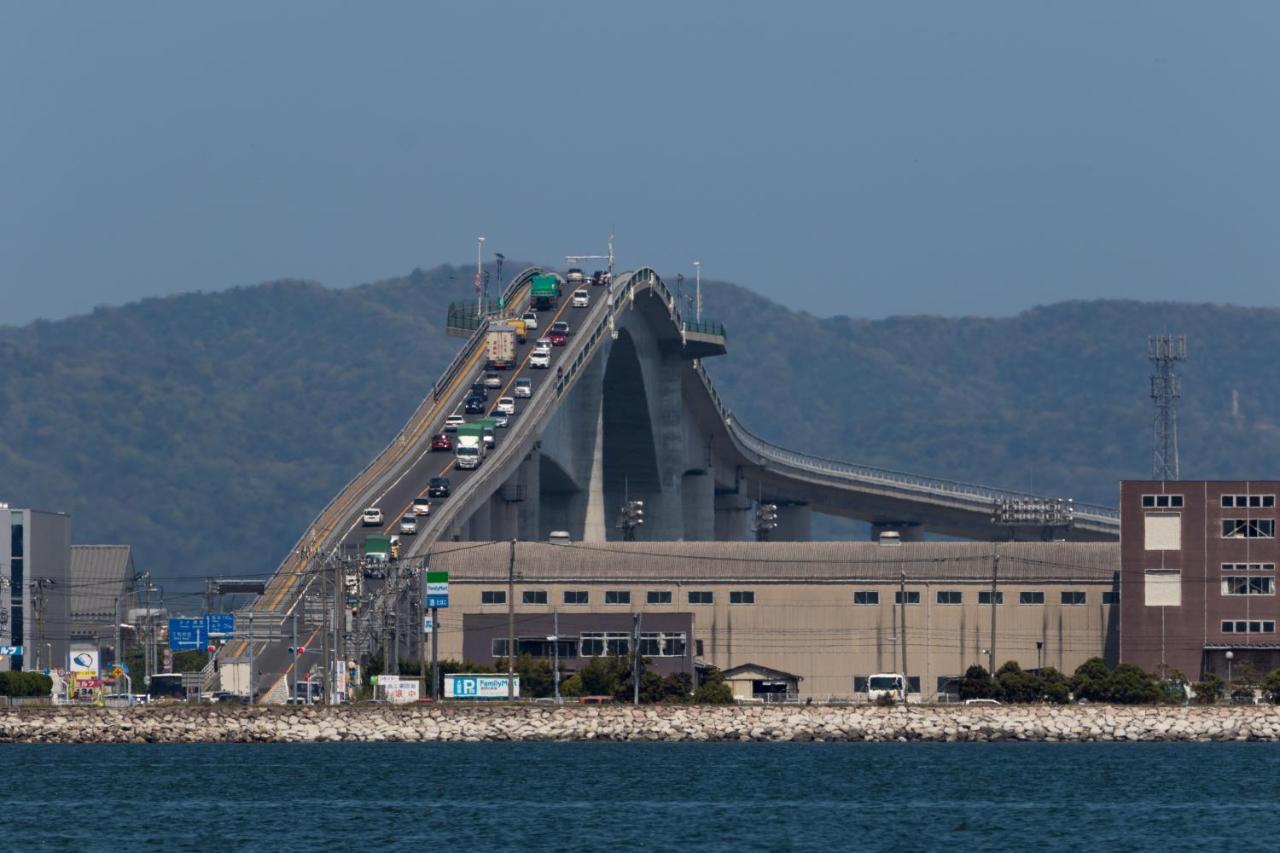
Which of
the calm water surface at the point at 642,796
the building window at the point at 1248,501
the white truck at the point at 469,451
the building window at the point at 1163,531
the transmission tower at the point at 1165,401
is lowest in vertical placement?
the calm water surface at the point at 642,796

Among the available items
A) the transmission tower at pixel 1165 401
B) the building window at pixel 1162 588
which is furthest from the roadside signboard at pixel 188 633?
the transmission tower at pixel 1165 401

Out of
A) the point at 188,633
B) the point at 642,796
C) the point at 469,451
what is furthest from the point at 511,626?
the point at 642,796

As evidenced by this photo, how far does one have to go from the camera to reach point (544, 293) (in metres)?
196

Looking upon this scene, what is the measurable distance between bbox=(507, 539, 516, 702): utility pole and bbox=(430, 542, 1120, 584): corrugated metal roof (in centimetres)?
149

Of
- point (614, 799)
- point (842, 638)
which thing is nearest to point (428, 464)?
point (842, 638)

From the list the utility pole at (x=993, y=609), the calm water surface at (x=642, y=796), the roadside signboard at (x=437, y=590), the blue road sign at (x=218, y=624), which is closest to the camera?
the calm water surface at (x=642, y=796)

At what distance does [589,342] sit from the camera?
184 metres

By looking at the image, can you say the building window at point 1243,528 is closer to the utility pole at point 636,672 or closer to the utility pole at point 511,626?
the utility pole at point 636,672

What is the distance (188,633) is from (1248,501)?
5981cm

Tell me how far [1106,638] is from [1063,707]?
28004mm

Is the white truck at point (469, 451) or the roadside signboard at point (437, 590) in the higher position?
the white truck at point (469, 451)

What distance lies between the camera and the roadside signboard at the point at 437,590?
12962cm

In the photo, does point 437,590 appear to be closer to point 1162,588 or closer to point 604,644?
point 604,644

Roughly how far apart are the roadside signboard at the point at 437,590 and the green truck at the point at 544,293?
64.7 metres
